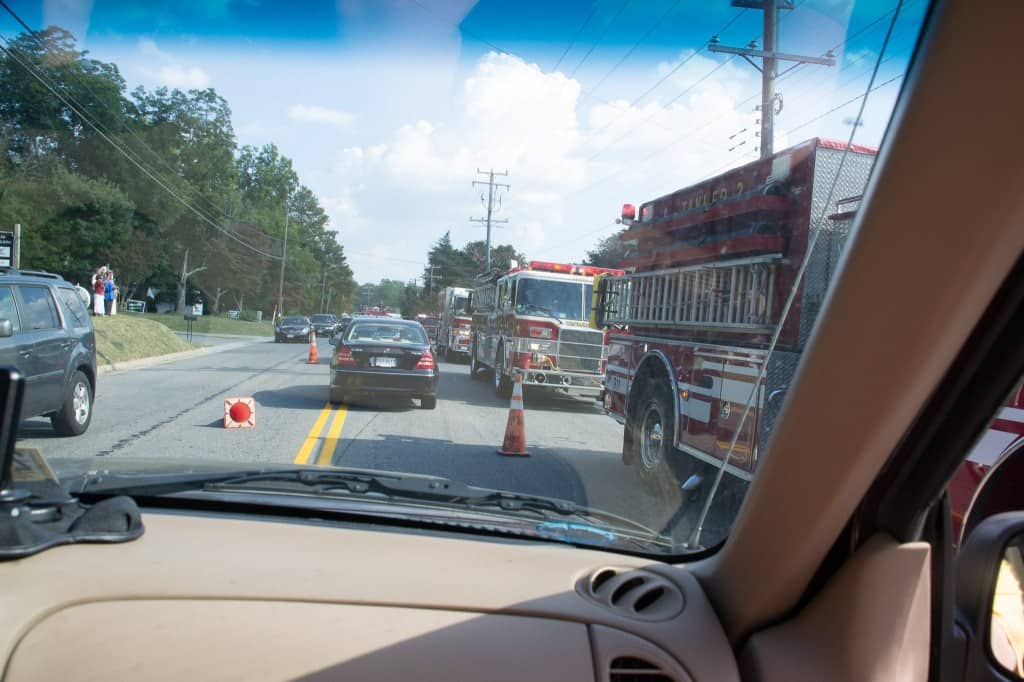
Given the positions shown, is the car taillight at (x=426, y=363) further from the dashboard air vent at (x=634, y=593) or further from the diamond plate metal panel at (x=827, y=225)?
the dashboard air vent at (x=634, y=593)

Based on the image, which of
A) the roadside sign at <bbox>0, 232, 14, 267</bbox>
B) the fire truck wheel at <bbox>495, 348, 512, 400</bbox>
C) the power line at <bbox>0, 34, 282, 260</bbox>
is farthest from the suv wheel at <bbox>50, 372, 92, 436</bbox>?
the fire truck wheel at <bbox>495, 348, 512, 400</bbox>

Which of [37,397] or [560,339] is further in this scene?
[560,339]

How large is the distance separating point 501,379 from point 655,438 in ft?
29.4

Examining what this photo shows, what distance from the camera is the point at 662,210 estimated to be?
250 inches

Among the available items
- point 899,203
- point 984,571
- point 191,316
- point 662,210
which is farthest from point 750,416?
point 191,316

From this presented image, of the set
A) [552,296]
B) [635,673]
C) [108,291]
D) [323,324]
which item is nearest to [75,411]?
[635,673]

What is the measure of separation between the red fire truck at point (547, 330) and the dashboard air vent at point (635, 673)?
1277 cm

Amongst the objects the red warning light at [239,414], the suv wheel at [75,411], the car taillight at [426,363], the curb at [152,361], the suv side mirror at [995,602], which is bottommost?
the curb at [152,361]

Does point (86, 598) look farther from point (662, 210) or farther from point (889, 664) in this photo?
point (662, 210)

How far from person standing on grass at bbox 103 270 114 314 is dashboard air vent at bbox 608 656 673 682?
12.1 metres

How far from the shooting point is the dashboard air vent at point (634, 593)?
2178mm

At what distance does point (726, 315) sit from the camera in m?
5.06

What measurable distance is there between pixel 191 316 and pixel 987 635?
22.1m

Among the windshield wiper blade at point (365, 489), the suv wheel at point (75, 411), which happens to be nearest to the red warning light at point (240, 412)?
the suv wheel at point (75, 411)
